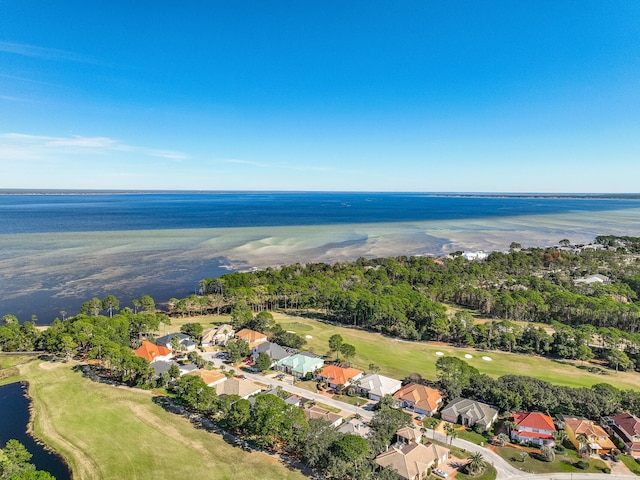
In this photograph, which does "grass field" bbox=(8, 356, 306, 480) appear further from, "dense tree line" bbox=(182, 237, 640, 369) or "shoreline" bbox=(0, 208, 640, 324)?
"shoreline" bbox=(0, 208, 640, 324)

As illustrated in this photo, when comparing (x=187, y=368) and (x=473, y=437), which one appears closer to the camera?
(x=473, y=437)

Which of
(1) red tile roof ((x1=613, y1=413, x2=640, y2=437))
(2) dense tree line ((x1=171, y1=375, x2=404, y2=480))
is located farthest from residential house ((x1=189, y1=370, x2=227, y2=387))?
(1) red tile roof ((x1=613, y1=413, x2=640, y2=437))

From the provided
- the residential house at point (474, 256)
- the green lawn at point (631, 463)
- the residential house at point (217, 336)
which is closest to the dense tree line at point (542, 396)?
the green lawn at point (631, 463)

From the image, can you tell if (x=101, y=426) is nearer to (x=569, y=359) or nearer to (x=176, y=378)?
(x=176, y=378)

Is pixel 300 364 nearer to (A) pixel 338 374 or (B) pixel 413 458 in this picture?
(A) pixel 338 374

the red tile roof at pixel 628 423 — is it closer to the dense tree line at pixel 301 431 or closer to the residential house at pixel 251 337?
the dense tree line at pixel 301 431

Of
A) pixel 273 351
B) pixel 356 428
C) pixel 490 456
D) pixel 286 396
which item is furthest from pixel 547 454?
pixel 273 351
